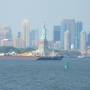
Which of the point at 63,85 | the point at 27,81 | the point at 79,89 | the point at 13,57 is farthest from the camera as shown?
the point at 13,57

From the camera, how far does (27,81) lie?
2874 inches

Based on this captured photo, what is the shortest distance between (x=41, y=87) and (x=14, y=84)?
14.0ft

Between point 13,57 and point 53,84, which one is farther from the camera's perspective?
point 13,57

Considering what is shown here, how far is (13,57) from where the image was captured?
18588 cm

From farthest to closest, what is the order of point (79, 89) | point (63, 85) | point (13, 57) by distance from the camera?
point (13, 57) < point (63, 85) < point (79, 89)

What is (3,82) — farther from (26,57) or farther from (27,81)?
(26,57)

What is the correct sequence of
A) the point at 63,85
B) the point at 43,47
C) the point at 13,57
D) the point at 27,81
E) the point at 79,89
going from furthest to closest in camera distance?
the point at 43,47 → the point at 13,57 → the point at 27,81 → the point at 63,85 → the point at 79,89

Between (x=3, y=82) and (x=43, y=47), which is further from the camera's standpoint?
(x=43, y=47)

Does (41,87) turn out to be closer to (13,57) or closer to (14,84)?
(14,84)

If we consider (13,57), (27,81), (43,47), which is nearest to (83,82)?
(27,81)

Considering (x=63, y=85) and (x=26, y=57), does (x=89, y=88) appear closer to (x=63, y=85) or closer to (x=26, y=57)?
(x=63, y=85)

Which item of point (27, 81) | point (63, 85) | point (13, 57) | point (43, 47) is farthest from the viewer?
point (43, 47)

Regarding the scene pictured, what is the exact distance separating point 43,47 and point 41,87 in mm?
134663

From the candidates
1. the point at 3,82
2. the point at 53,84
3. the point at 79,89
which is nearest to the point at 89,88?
the point at 79,89
